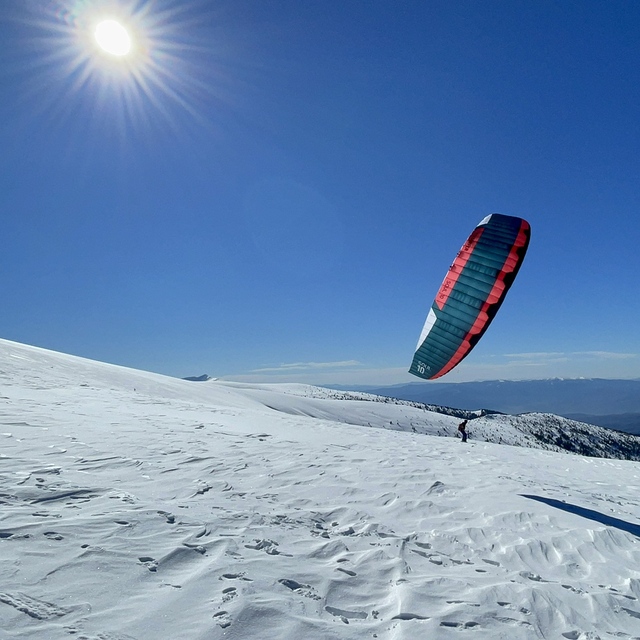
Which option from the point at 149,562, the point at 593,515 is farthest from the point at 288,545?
the point at 593,515

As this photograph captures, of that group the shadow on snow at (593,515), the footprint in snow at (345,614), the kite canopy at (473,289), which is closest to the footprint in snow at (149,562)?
the footprint in snow at (345,614)

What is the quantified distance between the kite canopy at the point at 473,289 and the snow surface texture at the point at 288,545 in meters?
4.26

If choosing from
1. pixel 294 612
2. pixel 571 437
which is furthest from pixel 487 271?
pixel 571 437

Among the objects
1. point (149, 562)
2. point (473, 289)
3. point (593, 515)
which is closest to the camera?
point (149, 562)

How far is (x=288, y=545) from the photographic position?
4.82 metres

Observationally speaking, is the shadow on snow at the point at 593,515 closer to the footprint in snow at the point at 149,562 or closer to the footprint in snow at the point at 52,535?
the footprint in snow at the point at 149,562

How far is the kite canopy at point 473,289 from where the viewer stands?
40.0 ft

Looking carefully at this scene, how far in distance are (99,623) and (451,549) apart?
4453mm

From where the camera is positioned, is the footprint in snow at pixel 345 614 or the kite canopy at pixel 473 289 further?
the kite canopy at pixel 473 289

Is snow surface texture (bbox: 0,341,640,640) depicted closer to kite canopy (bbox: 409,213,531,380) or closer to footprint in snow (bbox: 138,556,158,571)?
footprint in snow (bbox: 138,556,158,571)

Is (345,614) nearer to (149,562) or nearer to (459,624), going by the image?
(459,624)

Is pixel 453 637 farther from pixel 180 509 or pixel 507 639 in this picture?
pixel 180 509

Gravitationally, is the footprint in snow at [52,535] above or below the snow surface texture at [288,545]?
above

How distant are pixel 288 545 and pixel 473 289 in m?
10.5
